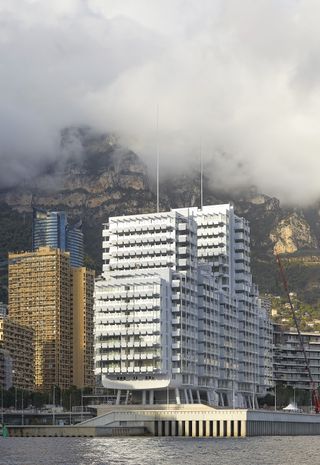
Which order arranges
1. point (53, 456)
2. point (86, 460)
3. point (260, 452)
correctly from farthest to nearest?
point (260, 452), point (53, 456), point (86, 460)

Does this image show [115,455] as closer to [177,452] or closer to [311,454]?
[177,452]

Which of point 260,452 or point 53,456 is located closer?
point 53,456

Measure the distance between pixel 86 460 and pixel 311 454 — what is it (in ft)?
137

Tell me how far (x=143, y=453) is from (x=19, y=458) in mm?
22915

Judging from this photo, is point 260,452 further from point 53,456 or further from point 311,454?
point 53,456

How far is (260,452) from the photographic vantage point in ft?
613

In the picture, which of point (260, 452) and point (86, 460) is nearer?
point (86, 460)

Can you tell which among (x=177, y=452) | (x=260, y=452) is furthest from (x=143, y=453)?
(x=260, y=452)

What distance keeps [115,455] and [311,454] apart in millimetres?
32657

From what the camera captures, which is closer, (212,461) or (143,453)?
(212,461)

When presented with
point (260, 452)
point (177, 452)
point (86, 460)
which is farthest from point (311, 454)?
point (86, 460)

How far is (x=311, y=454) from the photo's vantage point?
184250mm

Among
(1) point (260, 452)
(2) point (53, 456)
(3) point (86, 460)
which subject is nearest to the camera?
(3) point (86, 460)

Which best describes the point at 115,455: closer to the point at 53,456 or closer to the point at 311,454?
the point at 53,456
